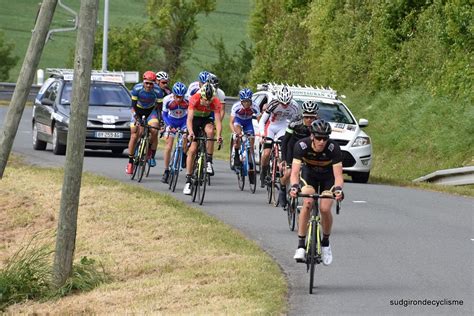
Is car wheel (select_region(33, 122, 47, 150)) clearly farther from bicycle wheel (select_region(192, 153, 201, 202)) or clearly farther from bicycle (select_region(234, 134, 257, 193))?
bicycle wheel (select_region(192, 153, 201, 202))

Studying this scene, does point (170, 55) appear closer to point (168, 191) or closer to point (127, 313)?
point (168, 191)

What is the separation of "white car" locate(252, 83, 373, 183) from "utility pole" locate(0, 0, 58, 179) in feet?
18.2

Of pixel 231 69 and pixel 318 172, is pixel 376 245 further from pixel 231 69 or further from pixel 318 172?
pixel 231 69

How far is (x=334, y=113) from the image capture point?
90.7 ft

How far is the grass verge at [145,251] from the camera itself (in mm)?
12820

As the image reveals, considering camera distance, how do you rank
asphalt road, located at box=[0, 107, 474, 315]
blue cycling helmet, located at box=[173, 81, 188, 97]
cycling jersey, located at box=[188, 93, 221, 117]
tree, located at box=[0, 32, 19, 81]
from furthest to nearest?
tree, located at box=[0, 32, 19, 81] < blue cycling helmet, located at box=[173, 81, 188, 97] < cycling jersey, located at box=[188, 93, 221, 117] < asphalt road, located at box=[0, 107, 474, 315]

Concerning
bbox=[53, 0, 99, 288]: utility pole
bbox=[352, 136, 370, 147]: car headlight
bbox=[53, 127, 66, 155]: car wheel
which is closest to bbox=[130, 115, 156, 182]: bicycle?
bbox=[352, 136, 370, 147]: car headlight

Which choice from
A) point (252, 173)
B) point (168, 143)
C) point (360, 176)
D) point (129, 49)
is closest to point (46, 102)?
point (360, 176)

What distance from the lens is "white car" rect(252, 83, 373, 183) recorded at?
26266 millimetres

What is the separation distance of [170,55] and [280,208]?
168 feet

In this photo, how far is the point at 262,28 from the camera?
5734 cm

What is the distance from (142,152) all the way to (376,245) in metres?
8.11

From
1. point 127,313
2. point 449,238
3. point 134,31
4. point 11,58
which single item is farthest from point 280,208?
point 11,58

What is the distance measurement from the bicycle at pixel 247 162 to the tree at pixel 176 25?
45003 mm
